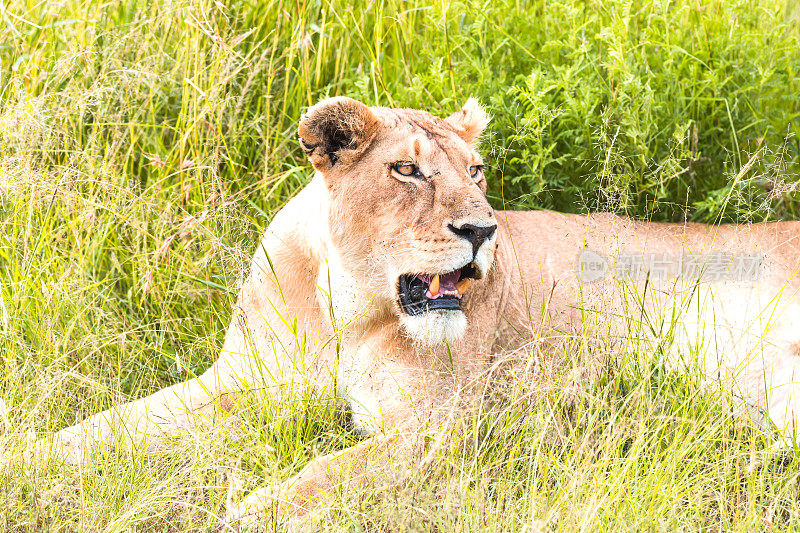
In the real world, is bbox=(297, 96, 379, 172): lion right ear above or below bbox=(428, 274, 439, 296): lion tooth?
above

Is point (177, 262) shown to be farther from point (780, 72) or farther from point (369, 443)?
point (780, 72)

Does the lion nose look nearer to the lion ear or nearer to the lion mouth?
the lion mouth

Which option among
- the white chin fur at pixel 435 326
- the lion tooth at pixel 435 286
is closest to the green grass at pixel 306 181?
the white chin fur at pixel 435 326

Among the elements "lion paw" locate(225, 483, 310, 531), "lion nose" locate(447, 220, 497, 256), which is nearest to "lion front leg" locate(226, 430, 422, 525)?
"lion paw" locate(225, 483, 310, 531)

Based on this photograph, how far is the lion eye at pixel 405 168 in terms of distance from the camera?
2.96 meters

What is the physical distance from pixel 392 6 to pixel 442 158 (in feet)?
5.45

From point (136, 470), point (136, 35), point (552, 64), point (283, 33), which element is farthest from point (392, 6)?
point (136, 470)

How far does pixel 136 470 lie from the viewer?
2787 millimetres

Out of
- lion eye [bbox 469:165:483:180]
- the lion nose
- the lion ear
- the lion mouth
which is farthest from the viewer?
the lion ear

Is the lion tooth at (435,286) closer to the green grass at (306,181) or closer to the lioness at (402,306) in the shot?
the lioness at (402,306)

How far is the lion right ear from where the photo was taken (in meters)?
2.91

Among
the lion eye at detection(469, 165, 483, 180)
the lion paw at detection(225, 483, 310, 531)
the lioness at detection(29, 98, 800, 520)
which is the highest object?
the lion eye at detection(469, 165, 483, 180)

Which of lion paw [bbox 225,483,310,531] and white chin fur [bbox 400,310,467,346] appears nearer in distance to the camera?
lion paw [bbox 225,483,310,531]

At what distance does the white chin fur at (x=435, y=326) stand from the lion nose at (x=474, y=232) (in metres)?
0.22
